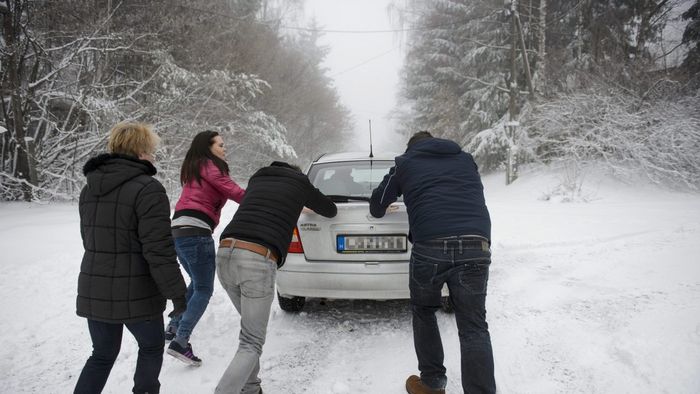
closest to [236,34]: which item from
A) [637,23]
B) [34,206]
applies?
[34,206]

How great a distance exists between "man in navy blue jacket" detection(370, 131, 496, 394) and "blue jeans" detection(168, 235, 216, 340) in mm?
1551

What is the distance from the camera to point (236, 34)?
16.9 meters

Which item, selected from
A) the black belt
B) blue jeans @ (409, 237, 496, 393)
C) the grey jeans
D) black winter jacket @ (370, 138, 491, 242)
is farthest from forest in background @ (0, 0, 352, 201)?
blue jeans @ (409, 237, 496, 393)

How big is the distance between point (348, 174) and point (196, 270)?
6.04 feet

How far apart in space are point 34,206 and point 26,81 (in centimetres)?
278

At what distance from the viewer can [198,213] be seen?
2945mm

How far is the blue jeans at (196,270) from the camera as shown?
2936mm

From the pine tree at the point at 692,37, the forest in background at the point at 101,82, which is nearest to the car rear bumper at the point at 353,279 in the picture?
the forest in background at the point at 101,82

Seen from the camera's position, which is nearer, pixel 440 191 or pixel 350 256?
pixel 440 191

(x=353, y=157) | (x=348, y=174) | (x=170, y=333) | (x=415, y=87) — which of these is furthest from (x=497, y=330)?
(x=415, y=87)

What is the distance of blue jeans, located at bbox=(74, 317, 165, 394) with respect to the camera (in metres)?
2.08

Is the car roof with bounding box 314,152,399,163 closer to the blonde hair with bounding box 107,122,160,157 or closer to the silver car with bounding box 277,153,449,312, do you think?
the silver car with bounding box 277,153,449,312

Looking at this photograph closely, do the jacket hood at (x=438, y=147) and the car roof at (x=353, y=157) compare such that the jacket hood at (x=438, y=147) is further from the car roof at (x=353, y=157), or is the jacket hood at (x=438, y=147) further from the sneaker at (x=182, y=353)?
the sneaker at (x=182, y=353)

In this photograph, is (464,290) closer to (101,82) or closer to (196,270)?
(196,270)
